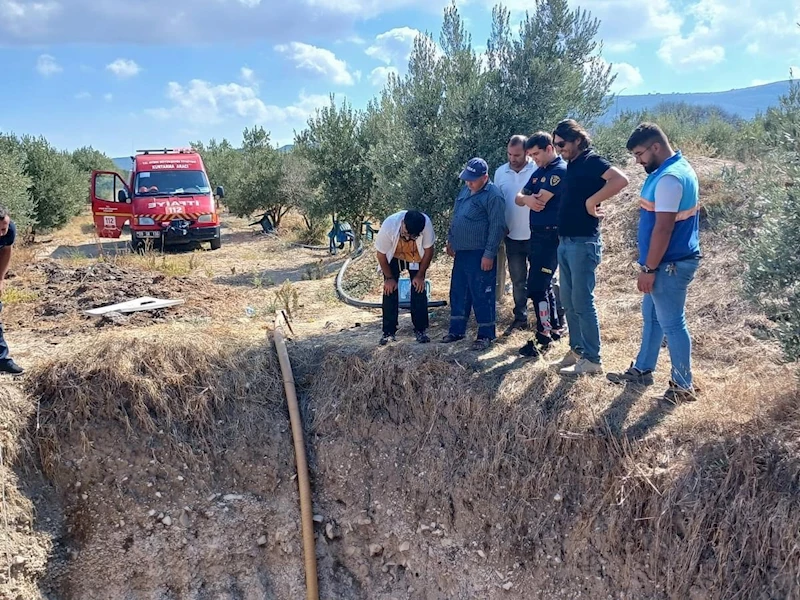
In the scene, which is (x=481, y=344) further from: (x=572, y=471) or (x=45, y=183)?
(x=45, y=183)

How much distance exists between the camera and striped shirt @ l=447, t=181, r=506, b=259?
180 inches

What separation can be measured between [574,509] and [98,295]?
6007 millimetres

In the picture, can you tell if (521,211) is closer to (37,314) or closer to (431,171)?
(431,171)

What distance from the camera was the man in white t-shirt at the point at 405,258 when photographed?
472 centimetres

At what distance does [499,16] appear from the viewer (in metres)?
6.10

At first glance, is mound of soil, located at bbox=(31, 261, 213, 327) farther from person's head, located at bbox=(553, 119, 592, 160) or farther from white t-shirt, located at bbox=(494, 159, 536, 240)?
person's head, located at bbox=(553, 119, 592, 160)

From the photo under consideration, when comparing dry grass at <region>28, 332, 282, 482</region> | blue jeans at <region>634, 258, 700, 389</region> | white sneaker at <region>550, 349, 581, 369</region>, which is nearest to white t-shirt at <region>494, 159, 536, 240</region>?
white sneaker at <region>550, 349, 581, 369</region>

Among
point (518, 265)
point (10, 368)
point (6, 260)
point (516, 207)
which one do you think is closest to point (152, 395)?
point (10, 368)

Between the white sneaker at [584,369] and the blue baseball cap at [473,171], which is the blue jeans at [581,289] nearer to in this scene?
the white sneaker at [584,369]

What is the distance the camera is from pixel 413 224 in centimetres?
465

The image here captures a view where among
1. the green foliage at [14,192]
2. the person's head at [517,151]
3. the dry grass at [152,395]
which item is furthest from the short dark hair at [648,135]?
the green foliage at [14,192]

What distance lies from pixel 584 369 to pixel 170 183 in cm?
1132

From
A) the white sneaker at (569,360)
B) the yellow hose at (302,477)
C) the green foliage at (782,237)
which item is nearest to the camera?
the green foliage at (782,237)

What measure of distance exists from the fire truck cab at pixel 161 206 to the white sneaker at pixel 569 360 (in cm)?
975
